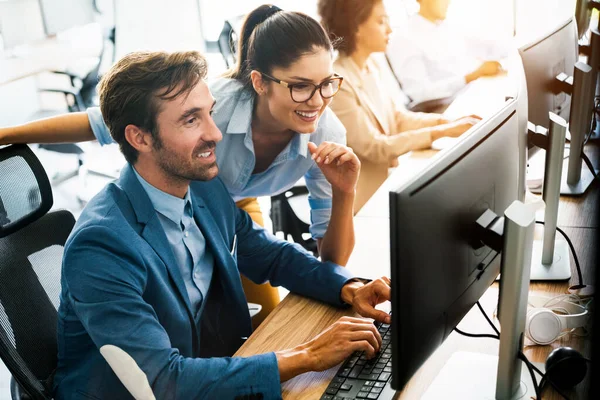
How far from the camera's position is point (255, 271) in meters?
1.47

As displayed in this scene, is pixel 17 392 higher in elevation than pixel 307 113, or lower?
lower

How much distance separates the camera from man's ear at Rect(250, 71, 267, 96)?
1622 mm

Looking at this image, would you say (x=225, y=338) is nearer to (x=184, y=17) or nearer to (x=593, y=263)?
(x=593, y=263)

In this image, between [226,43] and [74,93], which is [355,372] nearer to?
[74,93]

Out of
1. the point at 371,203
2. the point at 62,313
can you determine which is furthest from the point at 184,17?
the point at 62,313

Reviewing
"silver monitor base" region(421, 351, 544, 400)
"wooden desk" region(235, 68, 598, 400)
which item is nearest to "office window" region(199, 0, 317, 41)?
"wooden desk" region(235, 68, 598, 400)

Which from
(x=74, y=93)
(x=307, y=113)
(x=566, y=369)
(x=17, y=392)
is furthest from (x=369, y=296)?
(x=74, y=93)

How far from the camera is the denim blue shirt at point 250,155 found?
5.41ft

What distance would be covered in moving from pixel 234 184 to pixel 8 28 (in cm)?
69

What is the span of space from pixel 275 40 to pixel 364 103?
82 centimetres

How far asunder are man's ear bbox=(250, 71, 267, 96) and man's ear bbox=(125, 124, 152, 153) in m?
0.40

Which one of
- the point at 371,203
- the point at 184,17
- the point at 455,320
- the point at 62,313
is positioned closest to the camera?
the point at 455,320

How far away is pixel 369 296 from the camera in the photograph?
1.24 meters

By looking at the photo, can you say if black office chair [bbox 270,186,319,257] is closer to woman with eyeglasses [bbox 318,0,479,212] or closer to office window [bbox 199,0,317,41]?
woman with eyeglasses [bbox 318,0,479,212]
